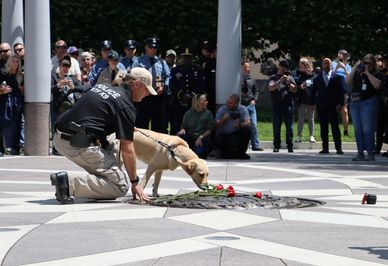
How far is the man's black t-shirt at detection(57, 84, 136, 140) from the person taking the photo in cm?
1099

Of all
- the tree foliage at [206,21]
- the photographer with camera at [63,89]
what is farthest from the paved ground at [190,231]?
the tree foliage at [206,21]

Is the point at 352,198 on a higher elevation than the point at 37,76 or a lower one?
lower

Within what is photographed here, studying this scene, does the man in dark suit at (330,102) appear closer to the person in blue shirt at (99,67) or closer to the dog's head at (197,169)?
the person in blue shirt at (99,67)

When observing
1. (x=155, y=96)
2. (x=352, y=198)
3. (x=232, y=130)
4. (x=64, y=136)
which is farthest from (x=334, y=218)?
(x=155, y=96)

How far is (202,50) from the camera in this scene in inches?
802

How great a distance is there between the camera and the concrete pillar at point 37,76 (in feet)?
60.7

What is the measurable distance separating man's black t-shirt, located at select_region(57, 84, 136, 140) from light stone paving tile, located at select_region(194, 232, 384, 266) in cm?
233

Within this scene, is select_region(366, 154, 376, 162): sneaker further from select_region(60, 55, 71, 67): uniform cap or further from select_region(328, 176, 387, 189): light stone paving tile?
select_region(60, 55, 71, 67): uniform cap

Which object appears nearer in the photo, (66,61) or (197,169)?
(197,169)

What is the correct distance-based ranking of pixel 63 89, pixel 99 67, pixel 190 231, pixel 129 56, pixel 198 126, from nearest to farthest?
1. pixel 190 231
2. pixel 198 126
3. pixel 63 89
4. pixel 99 67
5. pixel 129 56

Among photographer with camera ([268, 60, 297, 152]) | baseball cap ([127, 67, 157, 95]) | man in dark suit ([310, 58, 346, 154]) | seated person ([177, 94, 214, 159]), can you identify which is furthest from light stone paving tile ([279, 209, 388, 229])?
photographer with camera ([268, 60, 297, 152])

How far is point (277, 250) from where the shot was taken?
325 inches

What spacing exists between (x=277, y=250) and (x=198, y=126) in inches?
403

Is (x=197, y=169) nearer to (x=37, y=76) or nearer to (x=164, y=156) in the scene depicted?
(x=164, y=156)
